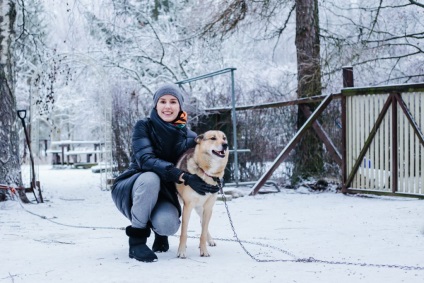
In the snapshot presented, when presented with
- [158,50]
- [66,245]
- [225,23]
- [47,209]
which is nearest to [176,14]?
[158,50]

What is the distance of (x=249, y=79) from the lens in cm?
2033

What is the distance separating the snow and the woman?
8.2 inches

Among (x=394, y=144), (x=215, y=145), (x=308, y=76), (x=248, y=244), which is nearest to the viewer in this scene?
(x=215, y=145)

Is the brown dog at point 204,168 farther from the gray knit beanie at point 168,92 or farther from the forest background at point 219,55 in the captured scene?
the forest background at point 219,55

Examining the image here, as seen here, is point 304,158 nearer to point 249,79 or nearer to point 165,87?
point 165,87

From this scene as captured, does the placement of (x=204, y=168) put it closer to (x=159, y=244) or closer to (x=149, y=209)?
(x=149, y=209)

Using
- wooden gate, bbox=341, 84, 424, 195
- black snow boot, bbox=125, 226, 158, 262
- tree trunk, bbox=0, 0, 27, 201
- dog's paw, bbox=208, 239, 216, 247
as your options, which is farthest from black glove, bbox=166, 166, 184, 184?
tree trunk, bbox=0, 0, 27, 201

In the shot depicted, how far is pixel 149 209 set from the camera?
4.66m

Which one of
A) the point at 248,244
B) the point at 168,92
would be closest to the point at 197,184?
the point at 168,92

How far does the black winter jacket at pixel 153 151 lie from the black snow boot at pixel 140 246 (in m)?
0.20

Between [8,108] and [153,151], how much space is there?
17.8 ft

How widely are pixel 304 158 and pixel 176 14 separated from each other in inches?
400

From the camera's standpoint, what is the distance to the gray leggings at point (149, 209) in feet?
15.2

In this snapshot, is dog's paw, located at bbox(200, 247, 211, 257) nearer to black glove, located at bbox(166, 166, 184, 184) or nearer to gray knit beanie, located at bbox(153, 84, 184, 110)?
black glove, located at bbox(166, 166, 184, 184)
